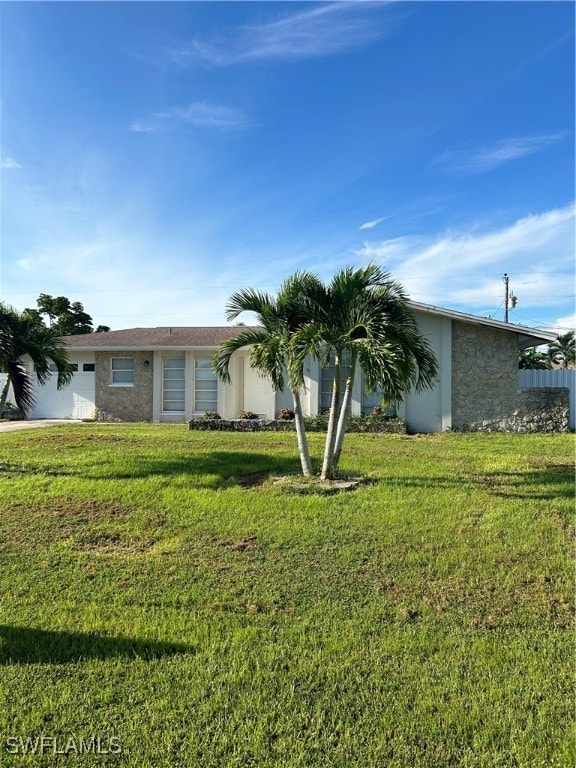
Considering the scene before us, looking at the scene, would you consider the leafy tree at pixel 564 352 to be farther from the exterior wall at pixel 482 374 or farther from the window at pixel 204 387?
the window at pixel 204 387

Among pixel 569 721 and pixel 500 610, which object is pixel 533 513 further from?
pixel 569 721

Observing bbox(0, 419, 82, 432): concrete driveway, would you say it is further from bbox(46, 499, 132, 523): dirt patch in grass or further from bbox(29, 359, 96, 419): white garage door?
bbox(46, 499, 132, 523): dirt patch in grass

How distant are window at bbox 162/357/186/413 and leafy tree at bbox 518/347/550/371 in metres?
16.5

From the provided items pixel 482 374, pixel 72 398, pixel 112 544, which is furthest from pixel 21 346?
pixel 482 374

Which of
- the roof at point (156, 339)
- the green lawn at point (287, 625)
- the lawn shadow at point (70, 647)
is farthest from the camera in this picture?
→ the roof at point (156, 339)

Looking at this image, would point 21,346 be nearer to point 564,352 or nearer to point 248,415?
point 248,415

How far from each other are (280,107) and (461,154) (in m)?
5.54

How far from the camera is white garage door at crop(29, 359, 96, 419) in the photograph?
19234 mm

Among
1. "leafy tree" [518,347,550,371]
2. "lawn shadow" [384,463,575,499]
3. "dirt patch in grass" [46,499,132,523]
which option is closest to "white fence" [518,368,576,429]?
"lawn shadow" [384,463,575,499]

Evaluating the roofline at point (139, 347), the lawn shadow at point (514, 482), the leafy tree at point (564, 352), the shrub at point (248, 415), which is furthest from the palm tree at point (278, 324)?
the leafy tree at point (564, 352)

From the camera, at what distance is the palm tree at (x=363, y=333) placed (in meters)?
7.42

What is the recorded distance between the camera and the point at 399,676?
9.57 ft

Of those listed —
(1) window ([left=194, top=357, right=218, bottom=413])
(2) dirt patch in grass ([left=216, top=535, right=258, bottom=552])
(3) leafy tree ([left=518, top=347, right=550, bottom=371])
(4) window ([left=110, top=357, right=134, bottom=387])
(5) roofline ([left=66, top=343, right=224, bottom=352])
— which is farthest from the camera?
(3) leafy tree ([left=518, top=347, right=550, bottom=371])

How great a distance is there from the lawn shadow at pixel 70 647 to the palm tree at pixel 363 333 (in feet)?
15.8
